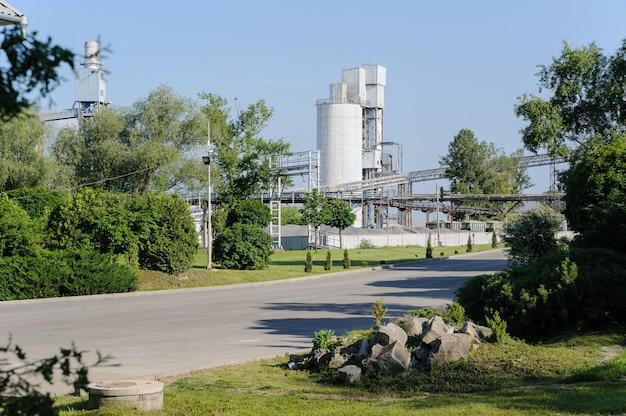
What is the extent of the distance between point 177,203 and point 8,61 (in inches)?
1263

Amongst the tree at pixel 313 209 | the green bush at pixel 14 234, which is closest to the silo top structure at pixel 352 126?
the tree at pixel 313 209

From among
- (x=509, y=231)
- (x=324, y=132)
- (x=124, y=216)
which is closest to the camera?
(x=509, y=231)

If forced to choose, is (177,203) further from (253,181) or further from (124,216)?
(253,181)

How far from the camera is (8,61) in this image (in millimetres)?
4070

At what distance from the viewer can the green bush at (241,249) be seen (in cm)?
4294

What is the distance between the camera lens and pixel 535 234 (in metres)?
28.3

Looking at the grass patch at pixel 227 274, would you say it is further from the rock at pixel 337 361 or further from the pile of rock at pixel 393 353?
the rock at pixel 337 361

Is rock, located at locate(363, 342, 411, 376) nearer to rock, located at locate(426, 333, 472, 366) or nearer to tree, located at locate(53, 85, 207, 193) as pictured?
rock, located at locate(426, 333, 472, 366)

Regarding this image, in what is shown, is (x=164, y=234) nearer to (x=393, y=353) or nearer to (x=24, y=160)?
(x=24, y=160)

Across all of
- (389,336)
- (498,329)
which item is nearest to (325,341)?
(389,336)

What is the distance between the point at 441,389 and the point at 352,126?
98.0 metres

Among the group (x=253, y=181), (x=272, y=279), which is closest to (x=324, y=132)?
(x=253, y=181)

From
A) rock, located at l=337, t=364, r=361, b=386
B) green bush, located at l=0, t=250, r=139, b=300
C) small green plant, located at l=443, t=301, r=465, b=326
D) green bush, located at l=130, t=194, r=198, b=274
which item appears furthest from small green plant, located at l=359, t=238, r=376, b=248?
rock, located at l=337, t=364, r=361, b=386

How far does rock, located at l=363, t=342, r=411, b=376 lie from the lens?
11.3 meters
